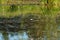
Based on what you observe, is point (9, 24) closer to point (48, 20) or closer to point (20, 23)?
point (20, 23)

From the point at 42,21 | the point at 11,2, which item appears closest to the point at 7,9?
the point at 11,2

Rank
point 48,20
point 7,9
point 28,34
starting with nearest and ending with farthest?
point 28,34
point 48,20
point 7,9

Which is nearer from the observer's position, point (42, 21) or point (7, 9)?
point (42, 21)

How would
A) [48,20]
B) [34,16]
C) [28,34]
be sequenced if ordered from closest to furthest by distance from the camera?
1. [28,34]
2. [48,20]
3. [34,16]

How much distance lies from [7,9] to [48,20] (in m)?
1.52

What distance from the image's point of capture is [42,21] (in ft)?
20.9

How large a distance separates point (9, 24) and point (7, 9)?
1.05 m

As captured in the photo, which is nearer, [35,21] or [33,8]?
[35,21]

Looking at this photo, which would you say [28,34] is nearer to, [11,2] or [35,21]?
[35,21]

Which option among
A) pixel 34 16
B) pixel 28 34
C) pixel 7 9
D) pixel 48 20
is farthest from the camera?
pixel 7 9

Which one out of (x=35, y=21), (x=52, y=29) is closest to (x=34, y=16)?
(x=35, y=21)

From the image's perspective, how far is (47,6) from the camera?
7.23 meters

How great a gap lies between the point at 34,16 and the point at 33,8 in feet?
1.69

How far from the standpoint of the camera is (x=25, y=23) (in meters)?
6.45
